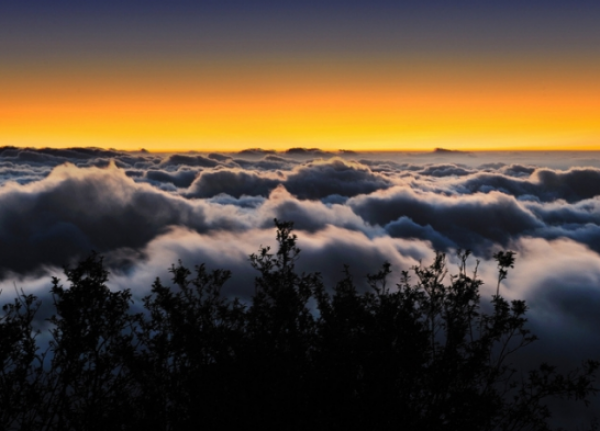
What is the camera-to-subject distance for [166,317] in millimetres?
14539

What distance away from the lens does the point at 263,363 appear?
12.6 meters

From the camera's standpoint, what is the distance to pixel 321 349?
14062 millimetres

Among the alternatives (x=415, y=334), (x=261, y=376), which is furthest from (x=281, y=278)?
(x=415, y=334)

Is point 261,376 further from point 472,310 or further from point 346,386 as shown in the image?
point 472,310

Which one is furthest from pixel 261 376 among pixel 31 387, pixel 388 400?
pixel 31 387

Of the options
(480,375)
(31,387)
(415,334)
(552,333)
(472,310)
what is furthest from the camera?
(552,333)

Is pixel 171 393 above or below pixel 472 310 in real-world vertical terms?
below

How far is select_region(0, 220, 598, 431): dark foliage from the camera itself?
489 inches

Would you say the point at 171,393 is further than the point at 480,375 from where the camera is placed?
No

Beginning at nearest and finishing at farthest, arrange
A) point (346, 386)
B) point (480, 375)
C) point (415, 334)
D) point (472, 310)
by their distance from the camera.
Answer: point (346, 386) < point (415, 334) < point (480, 375) < point (472, 310)

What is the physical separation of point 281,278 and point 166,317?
4.06m

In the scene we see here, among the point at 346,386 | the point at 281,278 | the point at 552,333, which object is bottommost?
the point at 552,333

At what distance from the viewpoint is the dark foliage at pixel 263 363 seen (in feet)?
40.8

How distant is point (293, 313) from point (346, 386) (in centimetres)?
280
